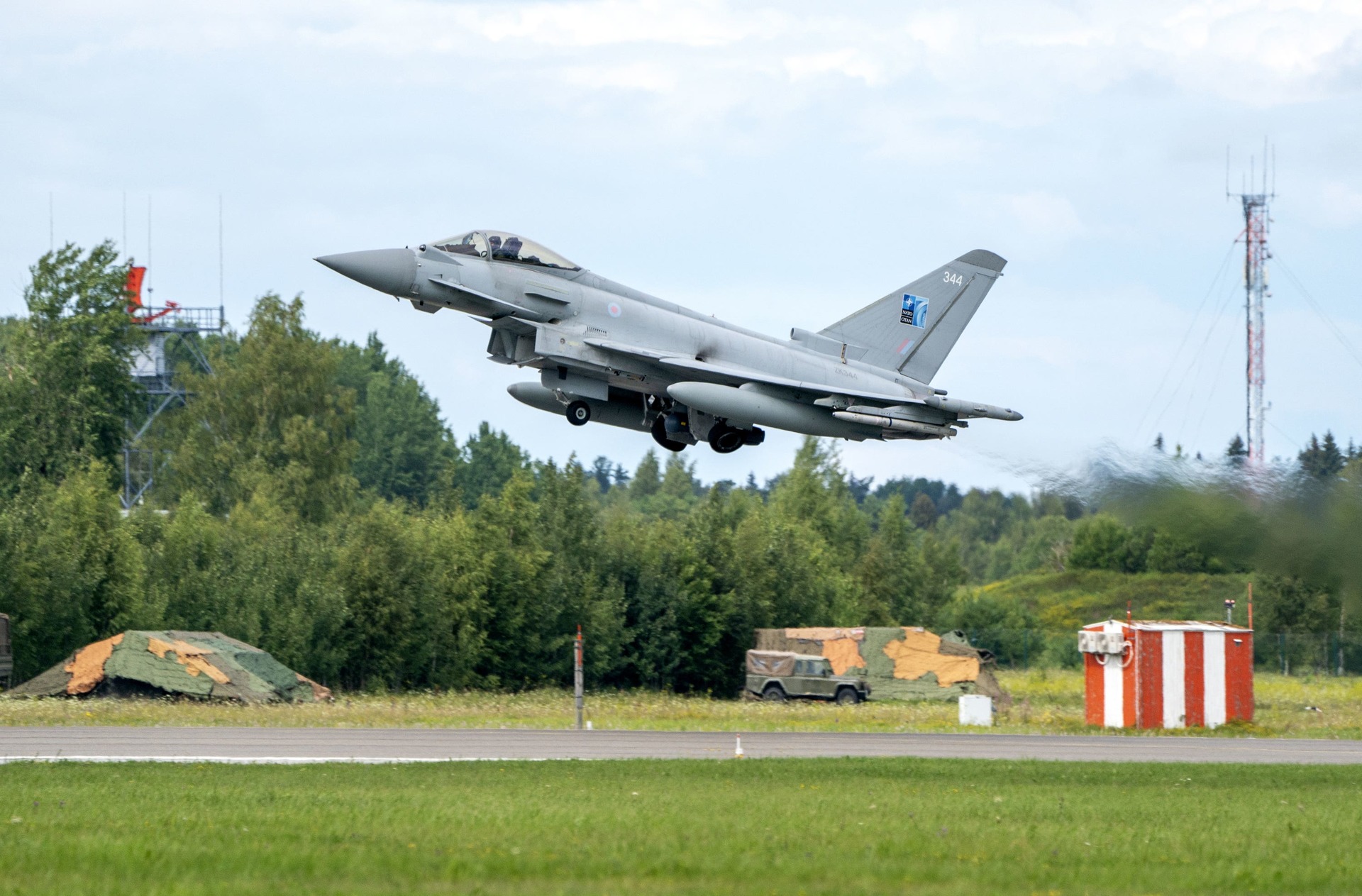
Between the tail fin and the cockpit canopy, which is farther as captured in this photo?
the tail fin

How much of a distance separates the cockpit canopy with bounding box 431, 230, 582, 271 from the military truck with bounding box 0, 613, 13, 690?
16.7 metres

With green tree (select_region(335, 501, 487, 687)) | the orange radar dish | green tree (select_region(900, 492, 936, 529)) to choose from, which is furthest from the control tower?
green tree (select_region(900, 492, 936, 529))

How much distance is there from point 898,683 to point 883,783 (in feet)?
82.7

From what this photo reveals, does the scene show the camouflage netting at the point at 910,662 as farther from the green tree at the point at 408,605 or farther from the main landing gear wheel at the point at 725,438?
the main landing gear wheel at the point at 725,438

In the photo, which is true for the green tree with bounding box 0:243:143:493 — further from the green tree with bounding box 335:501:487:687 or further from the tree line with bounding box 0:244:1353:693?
the green tree with bounding box 335:501:487:687

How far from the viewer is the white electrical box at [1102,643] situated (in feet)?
105

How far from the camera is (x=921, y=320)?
29.3 meters

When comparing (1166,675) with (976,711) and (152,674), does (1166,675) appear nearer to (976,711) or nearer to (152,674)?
(976,711)

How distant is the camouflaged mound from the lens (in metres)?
34.1

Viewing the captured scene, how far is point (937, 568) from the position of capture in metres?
75.7

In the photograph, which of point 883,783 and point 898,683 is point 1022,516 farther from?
point 883,783

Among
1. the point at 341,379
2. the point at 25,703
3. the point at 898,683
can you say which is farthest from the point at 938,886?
the point at 341,379

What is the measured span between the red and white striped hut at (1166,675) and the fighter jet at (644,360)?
24.9 feet

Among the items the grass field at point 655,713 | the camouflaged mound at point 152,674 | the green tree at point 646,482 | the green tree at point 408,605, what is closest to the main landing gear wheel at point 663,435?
the grass field at point 655,713
